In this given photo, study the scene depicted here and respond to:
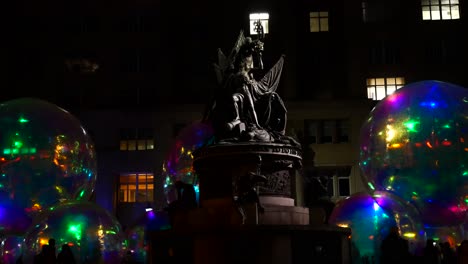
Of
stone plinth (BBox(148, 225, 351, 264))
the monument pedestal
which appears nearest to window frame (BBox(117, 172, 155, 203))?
the monument pedestal

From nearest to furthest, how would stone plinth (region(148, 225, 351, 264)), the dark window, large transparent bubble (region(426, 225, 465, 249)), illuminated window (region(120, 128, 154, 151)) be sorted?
stone plinth (region(148, 225, 351, 264)) < large transparent bubble (region(426, 225, 465, 249)) < the dark window < illuminated window (region(120, 128, 154, 151))

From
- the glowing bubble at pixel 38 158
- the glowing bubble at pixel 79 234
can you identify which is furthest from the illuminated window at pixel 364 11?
the glowing bubble at pixel 79 234

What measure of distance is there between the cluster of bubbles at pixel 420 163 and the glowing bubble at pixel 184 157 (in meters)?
5.28

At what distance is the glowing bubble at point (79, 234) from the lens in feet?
51.3

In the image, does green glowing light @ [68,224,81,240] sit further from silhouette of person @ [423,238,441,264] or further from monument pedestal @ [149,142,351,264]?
silhouette of person @ [423,238,441,264]

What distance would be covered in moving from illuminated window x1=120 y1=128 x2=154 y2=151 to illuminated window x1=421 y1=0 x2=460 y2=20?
21.0 metres

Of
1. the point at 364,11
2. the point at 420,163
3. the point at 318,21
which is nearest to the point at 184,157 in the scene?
the point at 420,163

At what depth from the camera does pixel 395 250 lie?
14.9 meters

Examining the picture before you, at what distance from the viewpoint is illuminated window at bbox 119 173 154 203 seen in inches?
1797

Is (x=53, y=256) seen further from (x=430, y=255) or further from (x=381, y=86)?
(x=381, y=86)

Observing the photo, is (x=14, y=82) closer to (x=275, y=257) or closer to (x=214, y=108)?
(x=214, y=108)

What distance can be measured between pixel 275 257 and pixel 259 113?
4.76m

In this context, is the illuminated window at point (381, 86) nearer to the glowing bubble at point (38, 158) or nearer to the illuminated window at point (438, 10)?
the illuminated window at point (438, 10)

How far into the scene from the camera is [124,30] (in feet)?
160
